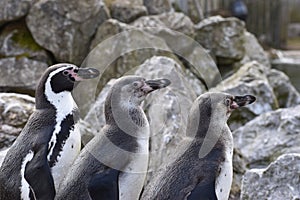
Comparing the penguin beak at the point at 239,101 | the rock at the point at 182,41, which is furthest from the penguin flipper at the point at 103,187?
the rock at the point at 182,41

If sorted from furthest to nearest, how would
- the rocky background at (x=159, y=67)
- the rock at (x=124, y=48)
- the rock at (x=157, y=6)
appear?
the rock at (x=157, y=6), the rock at (x=124, y=48), the rocky background at (x=159, y=67)

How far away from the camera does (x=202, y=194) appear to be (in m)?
3.13

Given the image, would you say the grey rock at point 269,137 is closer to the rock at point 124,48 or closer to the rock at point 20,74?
the rock at point 124,48

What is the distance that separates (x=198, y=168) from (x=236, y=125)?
3657mm

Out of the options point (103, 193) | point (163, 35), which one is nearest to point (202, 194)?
point (103, 193)

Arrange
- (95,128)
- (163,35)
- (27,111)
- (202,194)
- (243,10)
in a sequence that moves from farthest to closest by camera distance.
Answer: (243,10) → (163,35) → (95,128) → (27,111) → (202,194)

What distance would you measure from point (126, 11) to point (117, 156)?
561cm

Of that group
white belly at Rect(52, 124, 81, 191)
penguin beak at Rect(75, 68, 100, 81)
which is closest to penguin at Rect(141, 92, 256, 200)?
white belly at Rect(52, 124, 81, 191)

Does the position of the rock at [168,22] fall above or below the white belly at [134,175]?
below

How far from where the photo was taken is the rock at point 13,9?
7.81m

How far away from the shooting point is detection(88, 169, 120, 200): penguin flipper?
3.18m

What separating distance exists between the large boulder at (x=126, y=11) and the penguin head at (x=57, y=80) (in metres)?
5.09

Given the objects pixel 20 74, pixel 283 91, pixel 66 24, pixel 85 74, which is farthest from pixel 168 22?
pixel 85 74

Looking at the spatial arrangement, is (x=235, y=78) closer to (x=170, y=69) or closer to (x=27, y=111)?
(x=170, y=69)
